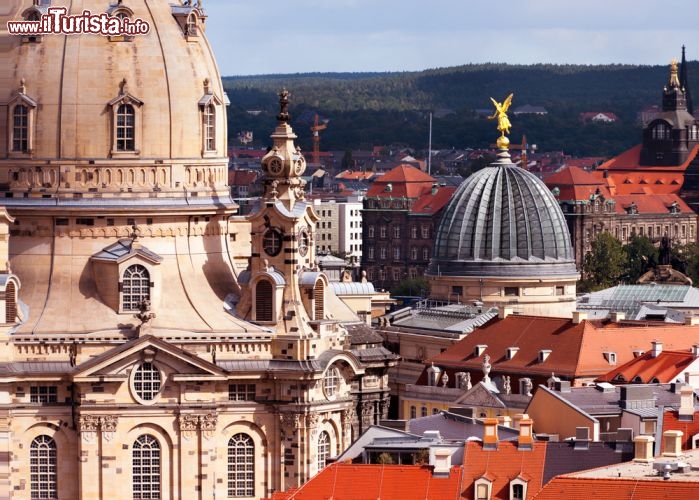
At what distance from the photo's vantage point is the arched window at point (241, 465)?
13838 centimetres

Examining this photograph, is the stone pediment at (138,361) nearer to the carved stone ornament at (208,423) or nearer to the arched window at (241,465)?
the carved stone ornament at (208,423)

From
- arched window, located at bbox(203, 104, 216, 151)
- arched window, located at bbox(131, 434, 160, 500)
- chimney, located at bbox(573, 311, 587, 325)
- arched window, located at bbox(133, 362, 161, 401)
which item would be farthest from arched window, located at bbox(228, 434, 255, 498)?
chimney, located at bbox(573, 311, 587, 325)

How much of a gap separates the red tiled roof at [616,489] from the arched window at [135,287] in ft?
119

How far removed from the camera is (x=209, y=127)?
140 metres

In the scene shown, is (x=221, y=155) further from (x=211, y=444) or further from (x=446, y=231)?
(x=446, y=231)

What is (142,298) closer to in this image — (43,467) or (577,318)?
(43,467)

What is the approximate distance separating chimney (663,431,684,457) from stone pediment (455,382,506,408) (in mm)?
43314

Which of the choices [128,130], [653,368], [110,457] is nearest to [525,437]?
[110,457]

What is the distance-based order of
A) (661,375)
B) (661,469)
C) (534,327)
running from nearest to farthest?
(661,469) < (661,375) < (534,327)

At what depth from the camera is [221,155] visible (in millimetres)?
141125

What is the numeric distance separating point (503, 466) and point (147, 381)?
89.8ft

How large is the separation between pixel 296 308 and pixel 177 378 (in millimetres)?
5488

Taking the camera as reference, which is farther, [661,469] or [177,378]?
[177,378]

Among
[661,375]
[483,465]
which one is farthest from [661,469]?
[661,375]
